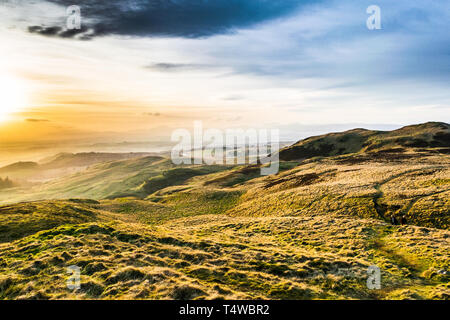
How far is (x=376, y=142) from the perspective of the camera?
121 m

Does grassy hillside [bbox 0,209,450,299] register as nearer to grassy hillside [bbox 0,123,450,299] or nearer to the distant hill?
grassy hillside [bbox 0,123,450,299]

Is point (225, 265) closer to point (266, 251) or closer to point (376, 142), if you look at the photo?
point (266, 251)

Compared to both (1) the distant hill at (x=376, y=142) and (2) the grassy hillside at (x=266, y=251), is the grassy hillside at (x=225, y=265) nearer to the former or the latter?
(2) the grassy hillside at (x=266, y=251)

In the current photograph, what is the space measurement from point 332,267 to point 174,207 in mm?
45719

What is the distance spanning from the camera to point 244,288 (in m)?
14.4

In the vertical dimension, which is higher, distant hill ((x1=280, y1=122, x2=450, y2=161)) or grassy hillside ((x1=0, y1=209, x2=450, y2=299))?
distant hill ((x1=280, y1=122, x2=450, y2=161))

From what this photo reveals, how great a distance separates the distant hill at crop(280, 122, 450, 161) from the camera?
107044 millimetres

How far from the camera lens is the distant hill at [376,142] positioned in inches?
4214

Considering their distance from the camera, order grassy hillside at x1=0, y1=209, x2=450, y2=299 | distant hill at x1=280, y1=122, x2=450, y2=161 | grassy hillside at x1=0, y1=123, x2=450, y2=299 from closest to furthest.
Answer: grassy hillside at x1=0, y1=209, x2=450, y2=299
grassy hillside at x1=0, y1=123, x2=450, y2=299
distant hill at x1=280, y1=122, x2=450, y2=161

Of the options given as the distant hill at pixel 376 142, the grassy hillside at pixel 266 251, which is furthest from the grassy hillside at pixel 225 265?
the distant hill at pixel 376 142

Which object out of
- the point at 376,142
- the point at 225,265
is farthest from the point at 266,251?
the point at 376,142

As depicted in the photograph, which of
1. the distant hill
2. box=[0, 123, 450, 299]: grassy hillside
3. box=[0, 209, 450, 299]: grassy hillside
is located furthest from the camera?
the distant hill

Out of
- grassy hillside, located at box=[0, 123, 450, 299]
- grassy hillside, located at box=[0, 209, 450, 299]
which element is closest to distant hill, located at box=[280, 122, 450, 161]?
grassy hillside, located at box=[0, 123, 450, 299]
